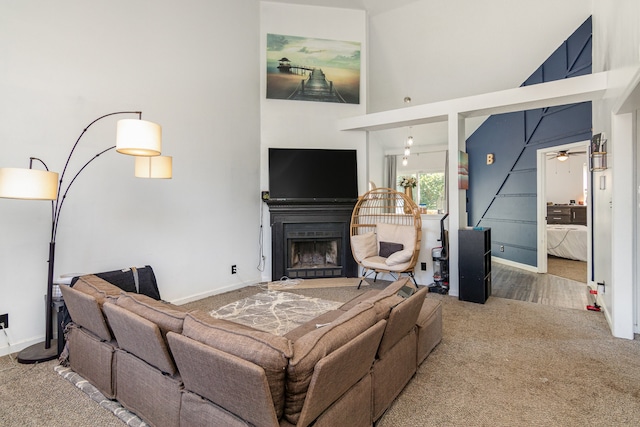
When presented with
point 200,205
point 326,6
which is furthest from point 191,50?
point 326,6

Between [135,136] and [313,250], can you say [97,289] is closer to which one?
[135,136]

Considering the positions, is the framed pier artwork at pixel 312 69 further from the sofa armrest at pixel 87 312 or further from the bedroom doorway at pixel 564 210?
the sofa armrest at pixel 87 312

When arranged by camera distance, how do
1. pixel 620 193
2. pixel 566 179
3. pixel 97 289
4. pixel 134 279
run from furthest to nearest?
1. pixel 566 179
2. pixel 134 279
3. pixel 620 193
4. pixel 97 289

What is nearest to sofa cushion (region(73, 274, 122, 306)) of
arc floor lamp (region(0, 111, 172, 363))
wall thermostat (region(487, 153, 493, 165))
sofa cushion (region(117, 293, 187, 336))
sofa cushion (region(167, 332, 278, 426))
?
sofa cushion (region(117, 293, 187, 336))

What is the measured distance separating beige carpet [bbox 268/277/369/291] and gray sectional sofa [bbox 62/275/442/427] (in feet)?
7.90

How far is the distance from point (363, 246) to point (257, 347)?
3.56 m

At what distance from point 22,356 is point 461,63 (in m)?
6.62

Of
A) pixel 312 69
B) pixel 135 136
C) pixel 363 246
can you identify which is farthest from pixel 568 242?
pixel 135 136

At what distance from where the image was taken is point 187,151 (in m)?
4.05

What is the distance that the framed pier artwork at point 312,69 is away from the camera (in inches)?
203

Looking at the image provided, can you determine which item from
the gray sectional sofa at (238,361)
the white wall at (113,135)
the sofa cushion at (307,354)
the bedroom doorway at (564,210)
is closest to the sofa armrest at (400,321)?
the gray sectional sofa at (238,361)

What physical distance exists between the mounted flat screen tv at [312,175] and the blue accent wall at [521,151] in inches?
131

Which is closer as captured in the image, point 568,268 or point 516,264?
point 568,268

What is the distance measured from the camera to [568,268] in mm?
6051
